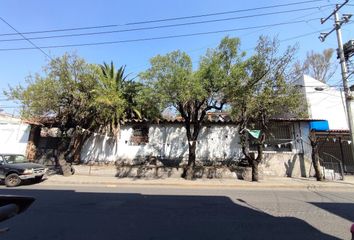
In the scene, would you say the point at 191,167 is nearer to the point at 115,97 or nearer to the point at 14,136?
the point at 115,97

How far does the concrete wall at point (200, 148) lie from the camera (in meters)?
19.8

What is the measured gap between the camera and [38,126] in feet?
74.1

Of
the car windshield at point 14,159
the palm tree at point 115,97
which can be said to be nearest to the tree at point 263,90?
the palm tree at point 115,97

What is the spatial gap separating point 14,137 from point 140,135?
1044 cm

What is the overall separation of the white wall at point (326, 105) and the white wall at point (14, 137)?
24083mm

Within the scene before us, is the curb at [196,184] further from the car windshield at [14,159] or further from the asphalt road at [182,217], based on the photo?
the asphalt road at [182,217]

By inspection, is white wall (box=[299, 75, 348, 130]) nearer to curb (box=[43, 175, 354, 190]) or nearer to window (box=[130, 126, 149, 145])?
curb (box=[43, 175, 354, 190])

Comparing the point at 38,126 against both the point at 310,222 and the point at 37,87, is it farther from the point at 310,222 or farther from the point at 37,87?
the point at 310,222

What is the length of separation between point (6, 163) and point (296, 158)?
60.2 ft

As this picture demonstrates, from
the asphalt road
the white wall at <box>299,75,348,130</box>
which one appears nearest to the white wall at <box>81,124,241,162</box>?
the asphalt road

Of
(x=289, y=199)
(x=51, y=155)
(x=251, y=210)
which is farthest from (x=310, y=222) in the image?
(x=51, y=155)

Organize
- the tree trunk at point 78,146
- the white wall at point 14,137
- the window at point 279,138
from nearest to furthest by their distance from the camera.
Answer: the window at point 279,138
the tree trunk at point 78,146
the white wall at point 14,137

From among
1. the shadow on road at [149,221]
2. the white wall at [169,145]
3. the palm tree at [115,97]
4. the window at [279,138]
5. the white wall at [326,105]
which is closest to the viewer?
the shadow on road at [149,221]

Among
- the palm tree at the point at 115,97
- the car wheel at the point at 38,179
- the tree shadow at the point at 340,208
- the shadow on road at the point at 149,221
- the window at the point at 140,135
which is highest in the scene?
the palm tree at the point at 115,97
